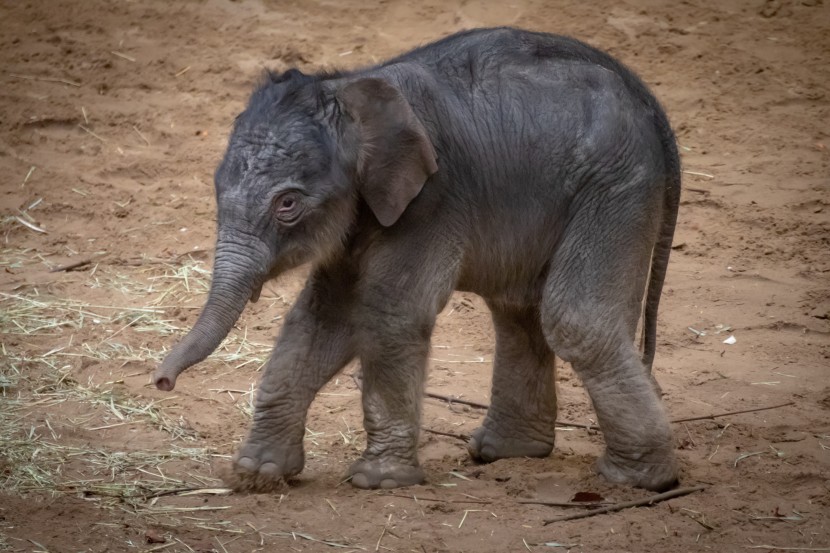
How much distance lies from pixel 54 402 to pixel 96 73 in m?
5.33

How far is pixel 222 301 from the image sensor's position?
5883mm

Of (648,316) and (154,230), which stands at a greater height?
(648,316)

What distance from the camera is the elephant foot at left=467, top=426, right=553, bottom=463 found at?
721 centimetres

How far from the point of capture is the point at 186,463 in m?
6.92

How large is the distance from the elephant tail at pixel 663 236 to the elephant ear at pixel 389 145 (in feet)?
4.47

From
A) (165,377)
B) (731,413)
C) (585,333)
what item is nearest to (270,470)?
(165,377)

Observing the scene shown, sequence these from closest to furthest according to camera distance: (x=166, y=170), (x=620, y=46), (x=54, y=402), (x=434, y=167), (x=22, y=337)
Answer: (x=434, y=167) < (x=54, y=402) < (x=22, y=337) < (x=166, y=170) < (x=620, y=46)

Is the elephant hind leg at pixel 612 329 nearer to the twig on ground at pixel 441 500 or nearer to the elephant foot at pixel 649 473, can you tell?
the elephant foot at pixel 649 473

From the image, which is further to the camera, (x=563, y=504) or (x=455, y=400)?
(x=455, y=400)

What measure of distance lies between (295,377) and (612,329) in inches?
63.8

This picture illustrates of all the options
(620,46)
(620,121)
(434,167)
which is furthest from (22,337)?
(620,46)

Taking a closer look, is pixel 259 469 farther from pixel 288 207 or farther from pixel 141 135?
pixel 141 135

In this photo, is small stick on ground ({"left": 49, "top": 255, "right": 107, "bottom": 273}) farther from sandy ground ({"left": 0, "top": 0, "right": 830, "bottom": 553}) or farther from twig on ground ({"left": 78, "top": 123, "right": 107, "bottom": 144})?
twig on ground ({"left": 78, "top": 123, "right": 107, "bottom": 144})

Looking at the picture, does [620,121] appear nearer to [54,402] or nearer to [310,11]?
[54,402]
